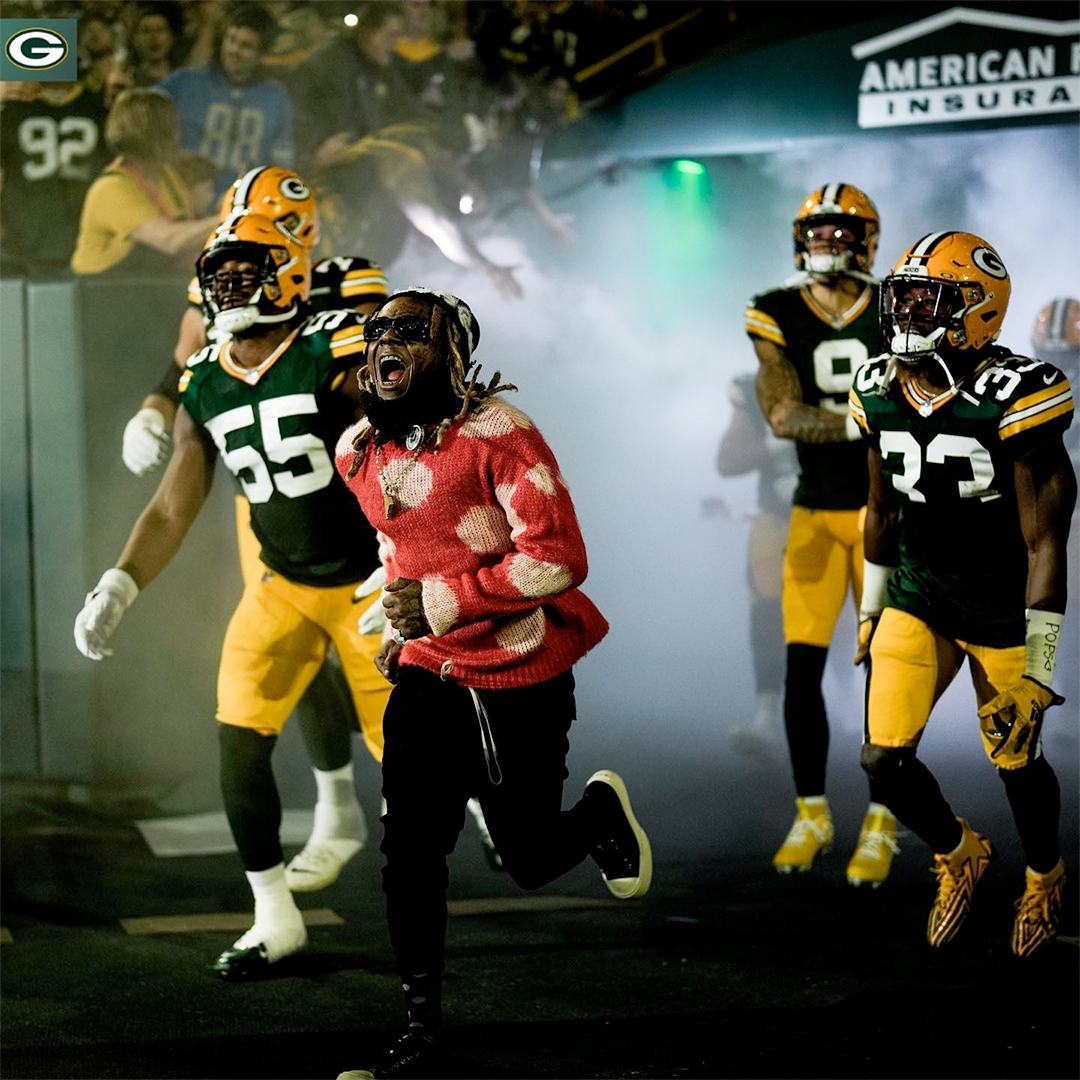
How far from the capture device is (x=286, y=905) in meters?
3.79

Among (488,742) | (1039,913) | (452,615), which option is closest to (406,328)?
(452,615)

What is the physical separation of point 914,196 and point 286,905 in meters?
2.83

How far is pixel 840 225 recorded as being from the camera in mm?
4246

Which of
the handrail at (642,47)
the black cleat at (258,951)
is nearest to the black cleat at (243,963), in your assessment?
the black cleat at (258,951)

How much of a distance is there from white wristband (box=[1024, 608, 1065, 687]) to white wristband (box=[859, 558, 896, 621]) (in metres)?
0.38

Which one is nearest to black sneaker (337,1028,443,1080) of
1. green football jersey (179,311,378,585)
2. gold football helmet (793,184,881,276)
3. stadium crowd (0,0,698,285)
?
green football jersey (179,311,378,585)

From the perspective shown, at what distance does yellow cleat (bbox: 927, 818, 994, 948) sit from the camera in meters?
3.74

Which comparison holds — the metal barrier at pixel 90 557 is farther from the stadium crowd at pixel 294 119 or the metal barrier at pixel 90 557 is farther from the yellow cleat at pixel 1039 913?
the yellow cleat at pixel 1039 913

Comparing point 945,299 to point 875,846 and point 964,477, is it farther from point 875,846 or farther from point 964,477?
point 875,846

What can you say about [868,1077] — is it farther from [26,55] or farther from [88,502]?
[26,55]

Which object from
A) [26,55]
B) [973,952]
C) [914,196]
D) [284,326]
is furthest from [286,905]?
[914,196]

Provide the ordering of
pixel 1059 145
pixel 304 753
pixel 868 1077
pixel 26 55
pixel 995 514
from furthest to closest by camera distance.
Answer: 1. pixel 304 753
2. pixel 1059 145
3. pixel 26 55
4. pixel 995 514
5. pixel 868 1077

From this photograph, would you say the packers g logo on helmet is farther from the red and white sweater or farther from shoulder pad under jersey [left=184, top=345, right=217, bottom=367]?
the red and white sweater

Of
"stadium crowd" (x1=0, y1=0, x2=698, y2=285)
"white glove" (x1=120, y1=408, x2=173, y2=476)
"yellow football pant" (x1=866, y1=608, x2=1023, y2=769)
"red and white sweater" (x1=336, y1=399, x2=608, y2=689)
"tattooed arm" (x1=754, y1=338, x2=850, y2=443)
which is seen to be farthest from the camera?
"stadium crowd" (x1=0, y1=0, x2=698, y2=285)
